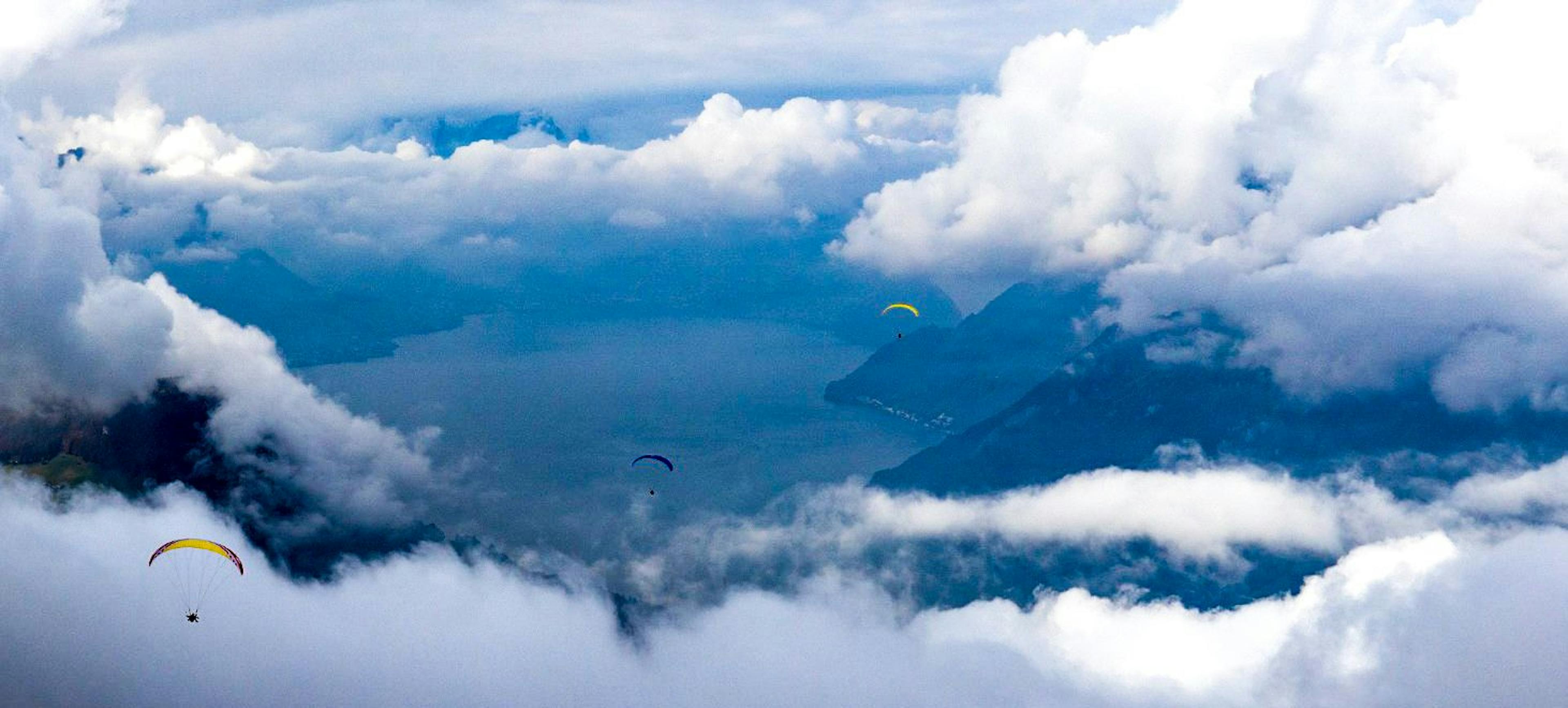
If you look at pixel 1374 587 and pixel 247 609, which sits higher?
pixel 1374 587

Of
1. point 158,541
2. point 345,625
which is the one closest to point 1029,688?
point 345,625

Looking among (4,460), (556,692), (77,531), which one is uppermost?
(4,460)

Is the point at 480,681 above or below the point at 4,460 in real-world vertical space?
below

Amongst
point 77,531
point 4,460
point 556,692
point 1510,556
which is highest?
point 1510,556

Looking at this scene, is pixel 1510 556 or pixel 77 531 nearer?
pixel 77 531

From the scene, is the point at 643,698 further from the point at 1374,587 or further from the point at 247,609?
the point at 1374,587

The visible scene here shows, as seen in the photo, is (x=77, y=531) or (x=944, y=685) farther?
(x=944, y=685)

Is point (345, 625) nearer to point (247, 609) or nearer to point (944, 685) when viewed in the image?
point (247, 609)

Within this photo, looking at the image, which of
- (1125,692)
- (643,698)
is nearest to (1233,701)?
(1125,692)
